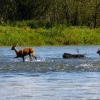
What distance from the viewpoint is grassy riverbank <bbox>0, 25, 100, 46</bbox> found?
47.3 metres

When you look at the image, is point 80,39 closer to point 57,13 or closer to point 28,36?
point 28,36

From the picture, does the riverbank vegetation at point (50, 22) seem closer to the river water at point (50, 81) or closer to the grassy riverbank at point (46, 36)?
the grassy riverbank at point (46, 36)

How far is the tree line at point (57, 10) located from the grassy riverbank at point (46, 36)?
613 cm

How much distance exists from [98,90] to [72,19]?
4230 centimetres

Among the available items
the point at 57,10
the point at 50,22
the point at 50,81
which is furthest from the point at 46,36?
the point at 50,81

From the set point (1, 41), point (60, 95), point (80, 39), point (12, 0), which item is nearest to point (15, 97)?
point (60, 95)

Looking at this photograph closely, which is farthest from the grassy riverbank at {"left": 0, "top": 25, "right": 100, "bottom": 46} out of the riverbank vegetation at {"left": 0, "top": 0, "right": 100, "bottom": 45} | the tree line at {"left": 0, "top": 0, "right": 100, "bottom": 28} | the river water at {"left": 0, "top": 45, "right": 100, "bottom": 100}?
the river water at {"left": 0, "top": 45, "right": 100, "bottom": 100}

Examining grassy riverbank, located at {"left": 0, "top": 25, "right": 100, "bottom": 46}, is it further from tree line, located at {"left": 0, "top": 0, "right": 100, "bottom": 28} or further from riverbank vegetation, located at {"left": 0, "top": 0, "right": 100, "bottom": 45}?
tree line, located at {"left": 0, "top": 0, "right": 100, "bottom": 28}

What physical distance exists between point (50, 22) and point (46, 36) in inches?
237

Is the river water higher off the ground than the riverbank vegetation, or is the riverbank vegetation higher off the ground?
the river water

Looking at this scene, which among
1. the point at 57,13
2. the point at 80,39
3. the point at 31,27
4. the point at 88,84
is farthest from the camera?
the point at 57,13

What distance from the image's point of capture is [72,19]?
59.2m

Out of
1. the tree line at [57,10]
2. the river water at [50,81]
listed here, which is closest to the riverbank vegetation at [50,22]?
the tree line at [57,10]

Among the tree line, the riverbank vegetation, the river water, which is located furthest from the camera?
the tree line
